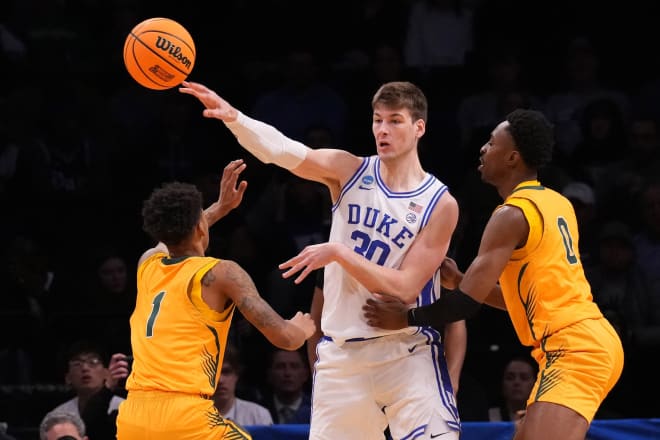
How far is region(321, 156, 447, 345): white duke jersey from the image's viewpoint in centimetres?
633

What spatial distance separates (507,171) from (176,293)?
1.92m

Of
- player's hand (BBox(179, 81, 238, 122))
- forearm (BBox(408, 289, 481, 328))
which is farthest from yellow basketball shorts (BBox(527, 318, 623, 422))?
player's hand (BBox(179, 81, 238, 122))

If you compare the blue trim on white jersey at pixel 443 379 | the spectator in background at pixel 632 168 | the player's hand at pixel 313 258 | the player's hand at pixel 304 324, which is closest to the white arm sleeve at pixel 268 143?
the player's hand at pixel 313 258

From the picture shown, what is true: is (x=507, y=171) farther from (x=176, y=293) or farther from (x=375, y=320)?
(x=176, y=293)

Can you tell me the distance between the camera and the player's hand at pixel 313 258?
5875 mm

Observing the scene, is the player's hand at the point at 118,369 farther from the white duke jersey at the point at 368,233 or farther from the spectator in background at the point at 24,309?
the spectator in background at the point at 24,309

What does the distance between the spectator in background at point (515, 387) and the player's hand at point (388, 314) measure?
277cm

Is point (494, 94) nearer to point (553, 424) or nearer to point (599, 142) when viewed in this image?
point (599, 142)

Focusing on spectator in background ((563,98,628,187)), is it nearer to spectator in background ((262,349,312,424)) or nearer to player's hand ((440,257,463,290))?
spectator in background ((262,349,312,424))

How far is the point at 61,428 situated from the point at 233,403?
1.59 meters

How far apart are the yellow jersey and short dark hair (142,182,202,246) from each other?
1.65 metres

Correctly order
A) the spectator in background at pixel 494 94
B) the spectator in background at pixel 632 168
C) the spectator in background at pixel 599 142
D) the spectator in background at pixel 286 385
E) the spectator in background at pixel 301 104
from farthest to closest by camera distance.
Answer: the spectator in background at pixel 301 104 < the spectator in background at pixel 494 94 < the spectator in background at pixel 599 142 < the spectator in background at pixel 632 168 < the spectator in background at pixel 286 385

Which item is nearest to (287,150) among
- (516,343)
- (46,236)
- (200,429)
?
(200,429)

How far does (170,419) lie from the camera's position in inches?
224
